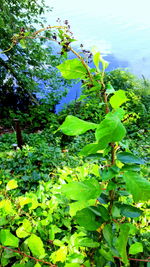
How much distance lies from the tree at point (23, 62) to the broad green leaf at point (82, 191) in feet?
19.2

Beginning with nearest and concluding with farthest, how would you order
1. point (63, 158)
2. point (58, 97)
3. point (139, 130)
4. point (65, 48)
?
point (65, 48)
point (63, 158)
point (139, 130)
point (58, 97)

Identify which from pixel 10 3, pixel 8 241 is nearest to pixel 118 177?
pixel 8 241

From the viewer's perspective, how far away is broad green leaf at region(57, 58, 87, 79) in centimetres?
58

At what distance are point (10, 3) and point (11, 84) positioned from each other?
8.22ft

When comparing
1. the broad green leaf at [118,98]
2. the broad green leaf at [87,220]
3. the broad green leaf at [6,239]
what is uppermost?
the broad green leaf at [118,98]

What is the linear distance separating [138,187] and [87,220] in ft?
0.72

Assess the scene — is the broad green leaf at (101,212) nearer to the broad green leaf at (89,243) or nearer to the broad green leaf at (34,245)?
the broad green leaf at (89,243)

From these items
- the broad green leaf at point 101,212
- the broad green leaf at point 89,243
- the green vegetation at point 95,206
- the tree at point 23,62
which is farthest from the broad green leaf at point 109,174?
the tree at point 23,62

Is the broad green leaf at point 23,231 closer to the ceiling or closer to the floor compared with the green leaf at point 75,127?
closer to the floor

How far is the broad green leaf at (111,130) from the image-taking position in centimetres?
45

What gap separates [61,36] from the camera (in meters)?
0.74

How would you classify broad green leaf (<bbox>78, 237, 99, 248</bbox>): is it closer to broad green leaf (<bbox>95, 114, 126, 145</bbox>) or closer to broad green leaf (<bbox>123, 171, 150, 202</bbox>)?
broad green leaf (<bbox>123, 171, 150, 202</bbox>)

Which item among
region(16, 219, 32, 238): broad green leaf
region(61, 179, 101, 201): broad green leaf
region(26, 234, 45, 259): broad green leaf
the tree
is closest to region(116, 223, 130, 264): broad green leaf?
region(61, 179, 101, 201): broad green leaf

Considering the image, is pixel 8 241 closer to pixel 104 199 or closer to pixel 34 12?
pixel 104 199
